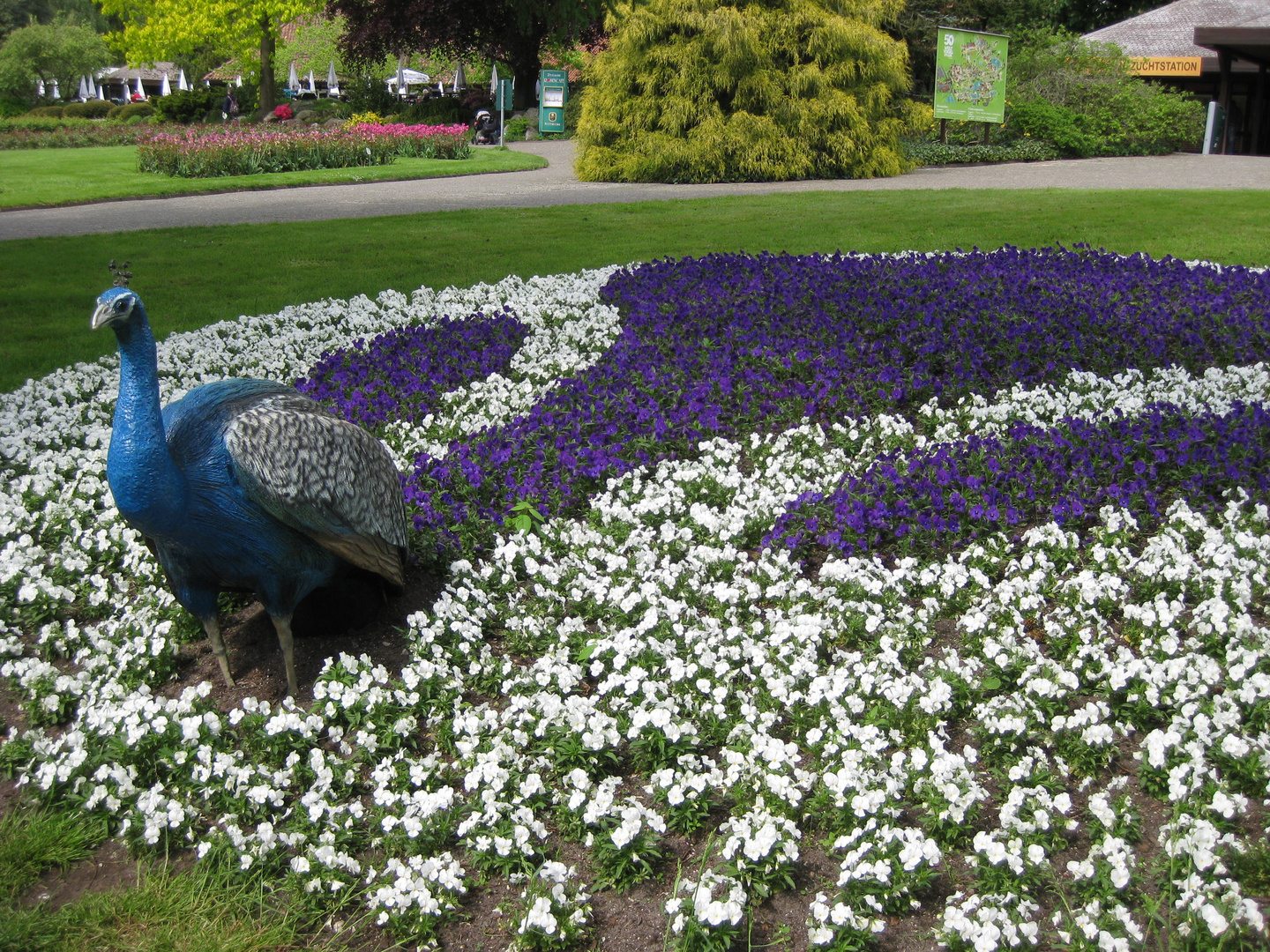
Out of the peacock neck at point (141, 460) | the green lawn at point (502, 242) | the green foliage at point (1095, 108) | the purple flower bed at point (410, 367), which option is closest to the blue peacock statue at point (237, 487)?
the peacock neck at point (141, 460)

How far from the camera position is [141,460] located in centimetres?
329

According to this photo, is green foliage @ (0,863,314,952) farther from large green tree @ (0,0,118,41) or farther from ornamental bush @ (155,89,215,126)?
large green tree @ (0,0,118,41)

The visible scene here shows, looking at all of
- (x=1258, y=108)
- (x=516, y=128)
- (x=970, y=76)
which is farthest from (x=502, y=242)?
(x=1258, y=108)

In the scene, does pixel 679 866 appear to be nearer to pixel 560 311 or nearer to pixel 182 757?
pixel 182 757

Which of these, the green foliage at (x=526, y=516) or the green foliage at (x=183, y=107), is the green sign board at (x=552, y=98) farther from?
the green foliage at (x=526, y=516)

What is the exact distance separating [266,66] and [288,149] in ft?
63.3

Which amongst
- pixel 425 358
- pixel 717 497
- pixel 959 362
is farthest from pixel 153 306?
pixel 959 362

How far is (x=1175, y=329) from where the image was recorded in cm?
756

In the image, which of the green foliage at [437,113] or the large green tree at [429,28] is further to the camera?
the green foliage at [437,113]

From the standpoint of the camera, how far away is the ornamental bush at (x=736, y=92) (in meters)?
21.3

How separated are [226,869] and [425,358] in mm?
4727

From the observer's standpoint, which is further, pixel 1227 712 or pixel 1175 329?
pixel 1175 329

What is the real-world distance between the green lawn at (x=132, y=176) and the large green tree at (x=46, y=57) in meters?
49.8

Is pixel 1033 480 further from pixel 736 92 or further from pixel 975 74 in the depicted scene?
pixel 975 74
